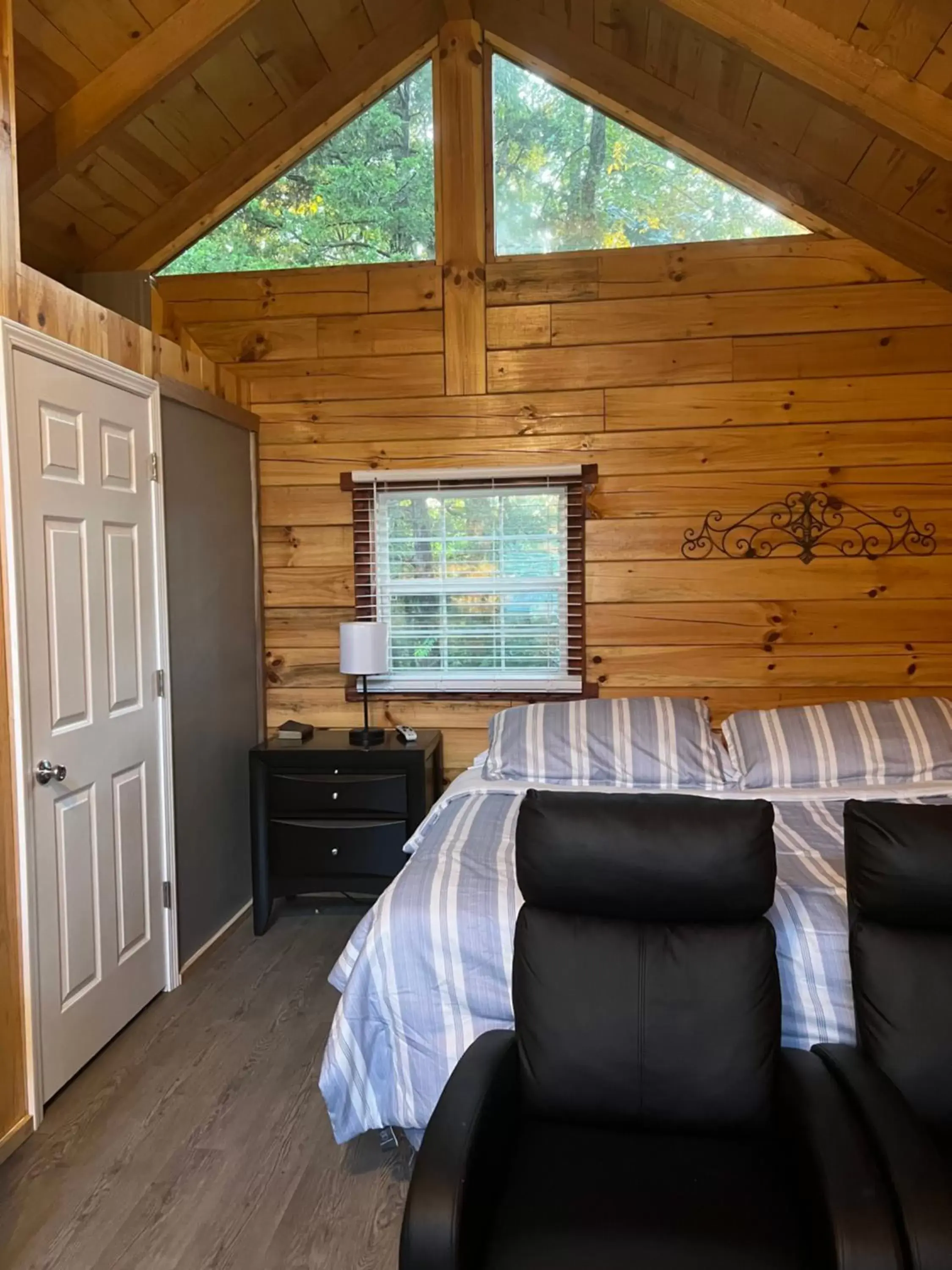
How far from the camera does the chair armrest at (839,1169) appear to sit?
1180 mm

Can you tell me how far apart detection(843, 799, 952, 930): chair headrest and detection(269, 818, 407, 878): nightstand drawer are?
1.96 meters

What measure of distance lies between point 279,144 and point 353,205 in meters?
0.37

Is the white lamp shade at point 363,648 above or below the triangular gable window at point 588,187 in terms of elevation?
below

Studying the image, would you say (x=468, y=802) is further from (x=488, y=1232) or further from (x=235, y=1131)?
(x=488, y=1232)

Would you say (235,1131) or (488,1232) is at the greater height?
(488,1232)

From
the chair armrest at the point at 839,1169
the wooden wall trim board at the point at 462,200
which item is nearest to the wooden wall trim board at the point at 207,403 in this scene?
the wooden wall trim board at the point at 462,200

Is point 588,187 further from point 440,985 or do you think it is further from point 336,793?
point 440,985

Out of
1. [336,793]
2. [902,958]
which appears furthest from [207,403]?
[902,958]

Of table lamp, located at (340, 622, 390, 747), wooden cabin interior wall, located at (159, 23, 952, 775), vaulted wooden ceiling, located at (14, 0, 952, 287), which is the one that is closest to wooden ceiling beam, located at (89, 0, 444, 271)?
vaulted wooden ceiling, located at (14, 0, 952, 287)

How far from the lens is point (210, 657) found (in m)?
3.28

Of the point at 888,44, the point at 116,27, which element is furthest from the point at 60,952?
the point at 888,44

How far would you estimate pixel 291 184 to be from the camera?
3676 millimetres

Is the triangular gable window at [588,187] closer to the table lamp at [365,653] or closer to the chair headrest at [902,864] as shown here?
the table lamp at [365,653]

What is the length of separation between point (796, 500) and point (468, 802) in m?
1.82
